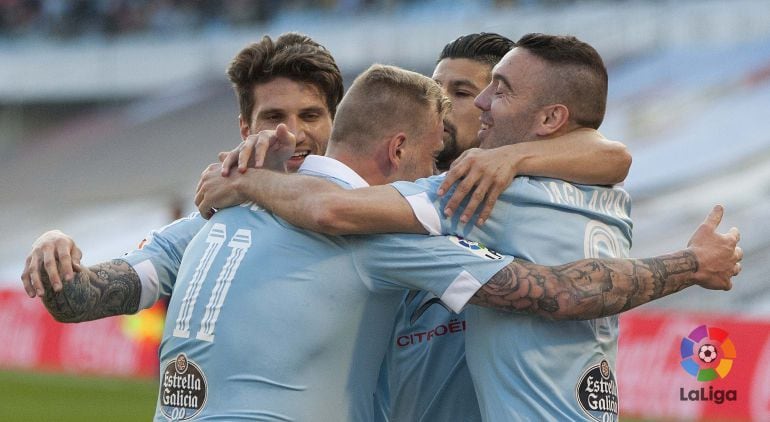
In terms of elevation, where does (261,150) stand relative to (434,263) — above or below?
above

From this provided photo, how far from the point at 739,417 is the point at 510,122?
952cm

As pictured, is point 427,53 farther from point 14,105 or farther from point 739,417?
point 739,417

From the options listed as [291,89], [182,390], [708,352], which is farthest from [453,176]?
[708,352]

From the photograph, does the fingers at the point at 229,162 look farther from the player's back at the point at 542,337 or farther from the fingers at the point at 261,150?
the player's back at the point at 542,337

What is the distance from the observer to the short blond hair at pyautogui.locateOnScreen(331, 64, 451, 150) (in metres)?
3.89

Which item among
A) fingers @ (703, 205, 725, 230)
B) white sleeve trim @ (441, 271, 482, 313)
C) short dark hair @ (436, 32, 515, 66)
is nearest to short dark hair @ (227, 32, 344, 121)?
short dark hair @ (436, 32, 515, 66)

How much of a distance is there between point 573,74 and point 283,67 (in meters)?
1.38

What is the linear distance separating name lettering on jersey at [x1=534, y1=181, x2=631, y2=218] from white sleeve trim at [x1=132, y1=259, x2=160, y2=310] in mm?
1387

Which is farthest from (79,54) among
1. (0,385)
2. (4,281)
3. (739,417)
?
(739,417)

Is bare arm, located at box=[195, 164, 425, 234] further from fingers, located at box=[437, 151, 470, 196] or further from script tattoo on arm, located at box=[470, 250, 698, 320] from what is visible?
script tattoo on arm, located at box=[470, 250, 698, 320]

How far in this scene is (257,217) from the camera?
388 cm

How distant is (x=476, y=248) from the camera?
12.1 ft

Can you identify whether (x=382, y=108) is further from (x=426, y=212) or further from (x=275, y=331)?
(x=275, y=331)

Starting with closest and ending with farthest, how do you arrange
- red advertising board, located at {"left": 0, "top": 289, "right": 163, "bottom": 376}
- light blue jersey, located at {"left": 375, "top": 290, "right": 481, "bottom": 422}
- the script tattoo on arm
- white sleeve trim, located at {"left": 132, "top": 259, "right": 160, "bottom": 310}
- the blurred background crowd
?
the script tattoo on arm
light blue jersey, located at {"left": 375, "top": 290, "right": 481, "bottom": 422}
white sleeve trim, located at {"left": 132, "top": 259, "right": 160, "bottom": 310}
red advertising board, located at {"left": 0, "top": 289, "right": 163, "bottom": 376}
the blurred background crowd
